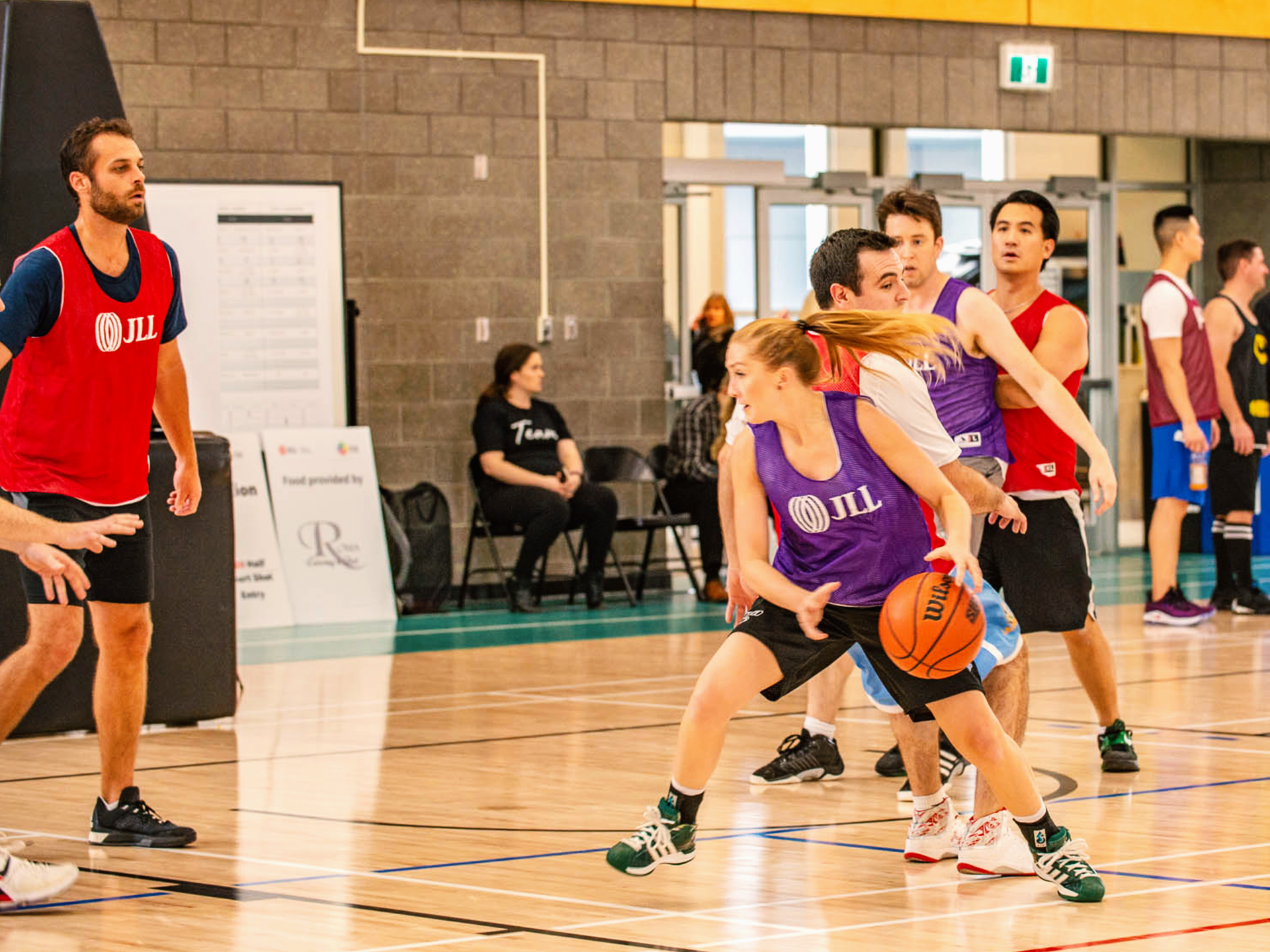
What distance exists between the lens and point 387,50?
1116cm

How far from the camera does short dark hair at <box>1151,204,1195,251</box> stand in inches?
366

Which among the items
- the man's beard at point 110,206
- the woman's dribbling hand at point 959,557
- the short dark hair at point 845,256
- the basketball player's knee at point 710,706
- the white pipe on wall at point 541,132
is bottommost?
the basketball player's knee at point 710,706

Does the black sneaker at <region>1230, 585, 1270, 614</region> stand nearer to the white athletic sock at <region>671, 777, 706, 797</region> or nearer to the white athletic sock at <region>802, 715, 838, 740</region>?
the white athletic sock at <region>802, 715, 838, 740</region>

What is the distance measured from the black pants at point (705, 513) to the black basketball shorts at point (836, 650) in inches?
282

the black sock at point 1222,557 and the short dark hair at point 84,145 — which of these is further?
the black sock at point 1222,557

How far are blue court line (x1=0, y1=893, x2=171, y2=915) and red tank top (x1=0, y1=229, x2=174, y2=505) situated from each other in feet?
3.21

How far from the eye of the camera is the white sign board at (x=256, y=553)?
10461 mm

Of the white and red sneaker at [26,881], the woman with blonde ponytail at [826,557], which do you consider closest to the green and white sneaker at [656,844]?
the woman with blonde ponytail at [826,557]

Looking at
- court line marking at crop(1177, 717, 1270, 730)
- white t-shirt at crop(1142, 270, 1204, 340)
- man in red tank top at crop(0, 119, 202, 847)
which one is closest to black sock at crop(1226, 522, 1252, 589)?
white t-shirt at crop(1142, 270, 1204, 340)

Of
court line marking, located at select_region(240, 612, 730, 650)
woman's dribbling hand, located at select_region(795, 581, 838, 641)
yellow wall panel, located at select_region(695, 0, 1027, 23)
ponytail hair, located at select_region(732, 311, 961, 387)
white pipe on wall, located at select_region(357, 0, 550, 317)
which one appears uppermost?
yellow wall panel, located at select_region(695, 0, 1027, 23)

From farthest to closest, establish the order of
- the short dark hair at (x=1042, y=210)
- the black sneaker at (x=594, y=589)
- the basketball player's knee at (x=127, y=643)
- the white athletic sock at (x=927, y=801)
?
the black sneaker at (x=594, y=589) → the short dark hair at (x=1042, y=210) → the basketball player's knee at (x=127, y=643) → the white athletic sock at (x=927, y=801)

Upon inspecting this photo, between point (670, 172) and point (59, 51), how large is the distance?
21.6 feet

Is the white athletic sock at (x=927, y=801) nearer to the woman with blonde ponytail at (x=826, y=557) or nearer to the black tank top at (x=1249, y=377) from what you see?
the woman with blonde ponytail at (x=826, y=557)

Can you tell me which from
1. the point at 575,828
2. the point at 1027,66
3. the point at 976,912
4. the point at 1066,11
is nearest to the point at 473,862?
the point at 575,828
